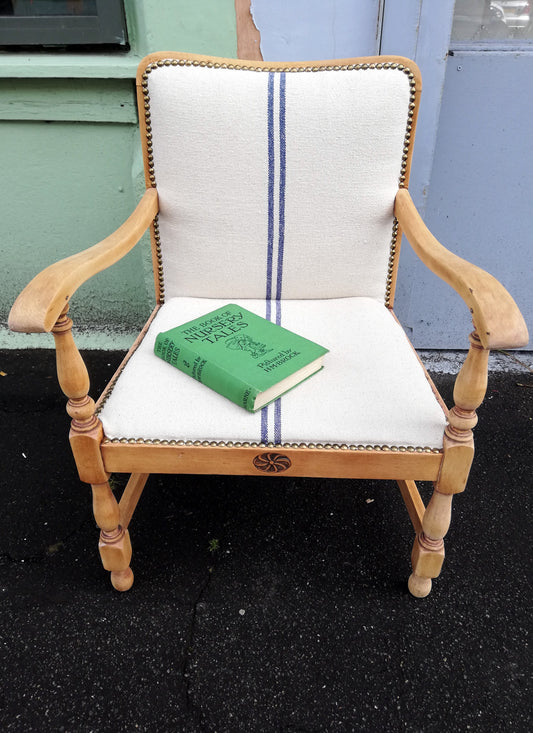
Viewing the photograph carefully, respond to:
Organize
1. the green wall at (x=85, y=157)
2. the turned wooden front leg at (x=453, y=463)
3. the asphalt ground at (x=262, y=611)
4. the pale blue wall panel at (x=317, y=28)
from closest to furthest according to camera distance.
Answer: the turned wooden front leg at (x=453, y=463)
the asphalt ground at (x=262, y=611)
the pale blue wall panel at (x=317, y=28)
the green wall at (x=85, y=157)

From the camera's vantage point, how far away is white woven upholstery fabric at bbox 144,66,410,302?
1.31m

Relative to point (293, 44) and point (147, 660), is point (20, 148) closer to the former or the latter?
point (293, 44)

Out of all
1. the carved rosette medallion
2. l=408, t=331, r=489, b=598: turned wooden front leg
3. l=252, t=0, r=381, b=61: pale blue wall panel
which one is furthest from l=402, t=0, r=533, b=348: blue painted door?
the carved rosette medallion

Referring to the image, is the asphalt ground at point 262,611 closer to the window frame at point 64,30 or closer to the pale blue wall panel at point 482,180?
the pale blue wall panel at point 482,180

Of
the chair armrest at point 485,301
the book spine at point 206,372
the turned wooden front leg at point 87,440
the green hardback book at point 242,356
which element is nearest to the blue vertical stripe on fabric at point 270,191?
the green hardback book at point 242,356

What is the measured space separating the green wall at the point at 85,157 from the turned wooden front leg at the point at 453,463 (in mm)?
1388

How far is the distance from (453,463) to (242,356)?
0.49 meters

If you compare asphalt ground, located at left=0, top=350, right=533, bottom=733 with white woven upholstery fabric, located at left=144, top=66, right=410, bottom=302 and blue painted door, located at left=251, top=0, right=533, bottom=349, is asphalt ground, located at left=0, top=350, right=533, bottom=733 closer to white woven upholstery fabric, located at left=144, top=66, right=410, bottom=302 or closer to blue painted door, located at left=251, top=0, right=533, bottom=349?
white woven upholstery fabric, located at left=144, top=66, right=410, bottom=302

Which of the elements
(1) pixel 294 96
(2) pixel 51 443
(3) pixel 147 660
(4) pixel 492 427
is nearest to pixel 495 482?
(4) pixel 492 427

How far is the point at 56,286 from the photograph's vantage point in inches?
37.2

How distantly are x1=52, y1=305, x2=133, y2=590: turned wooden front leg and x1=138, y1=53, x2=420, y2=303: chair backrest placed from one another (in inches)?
19.4

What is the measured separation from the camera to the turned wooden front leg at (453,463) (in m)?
0.98

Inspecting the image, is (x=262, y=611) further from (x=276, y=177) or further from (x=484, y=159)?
(x=484, y=159)

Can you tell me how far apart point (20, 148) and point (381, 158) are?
56.5 inches
